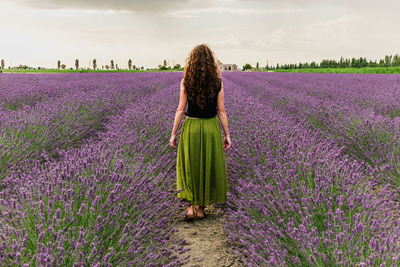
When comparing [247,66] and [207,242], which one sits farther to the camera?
[247,66]

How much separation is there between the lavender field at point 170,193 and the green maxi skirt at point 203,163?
15cm

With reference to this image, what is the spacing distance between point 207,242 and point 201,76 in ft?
4.05

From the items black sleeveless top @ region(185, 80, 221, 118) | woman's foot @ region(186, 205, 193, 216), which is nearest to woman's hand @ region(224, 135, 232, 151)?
black sleeveless top @ region(185, 80, 221, 118)

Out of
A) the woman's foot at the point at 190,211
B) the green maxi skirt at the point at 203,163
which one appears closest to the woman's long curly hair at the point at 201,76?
the green maxi skirt at the point at 203,163

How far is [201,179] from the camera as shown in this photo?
249cm

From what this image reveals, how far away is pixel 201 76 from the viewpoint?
90.8 inches

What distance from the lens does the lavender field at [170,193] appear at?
4.40ft

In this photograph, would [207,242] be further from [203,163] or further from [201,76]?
[201,76]

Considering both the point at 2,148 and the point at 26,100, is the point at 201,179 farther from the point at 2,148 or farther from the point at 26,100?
the point at 26,100

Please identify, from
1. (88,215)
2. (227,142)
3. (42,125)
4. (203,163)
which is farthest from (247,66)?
(88,215)

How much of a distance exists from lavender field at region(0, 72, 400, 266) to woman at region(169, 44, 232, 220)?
167mm

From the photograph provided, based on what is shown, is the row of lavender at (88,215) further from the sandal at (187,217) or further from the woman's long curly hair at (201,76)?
the woman's long curly hair at (201,76)

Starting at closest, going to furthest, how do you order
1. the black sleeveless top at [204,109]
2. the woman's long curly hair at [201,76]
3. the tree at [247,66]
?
the woman's long curly hair at [201,76] < the black sleeveless top at [204,109] < the tree at [247,66]

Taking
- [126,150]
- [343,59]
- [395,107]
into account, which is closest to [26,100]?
[126,150]
